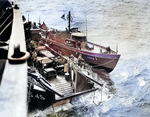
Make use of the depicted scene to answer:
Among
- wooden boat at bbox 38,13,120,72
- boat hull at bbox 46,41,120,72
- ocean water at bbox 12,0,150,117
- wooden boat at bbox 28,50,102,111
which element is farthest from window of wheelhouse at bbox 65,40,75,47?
wooden boat at bbox 28,50,102,111

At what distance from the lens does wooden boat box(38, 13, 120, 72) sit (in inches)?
701

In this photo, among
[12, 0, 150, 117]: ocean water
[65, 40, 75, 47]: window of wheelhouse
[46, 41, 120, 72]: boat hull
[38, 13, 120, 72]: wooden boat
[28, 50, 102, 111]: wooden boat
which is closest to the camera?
[28, 50, 102, 111]: wooden boat

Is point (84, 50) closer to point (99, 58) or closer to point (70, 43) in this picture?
point (70, 43)

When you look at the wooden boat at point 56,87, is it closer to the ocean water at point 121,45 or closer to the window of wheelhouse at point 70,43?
the ocean water at point 121,45

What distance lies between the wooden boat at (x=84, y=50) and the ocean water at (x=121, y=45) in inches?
82.3

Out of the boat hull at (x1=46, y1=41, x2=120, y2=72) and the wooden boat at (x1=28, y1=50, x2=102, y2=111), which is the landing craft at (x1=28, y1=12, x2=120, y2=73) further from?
the wooden boat at (x1=28, y1=50, x2=102, y2=111)

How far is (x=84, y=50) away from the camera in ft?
61.7

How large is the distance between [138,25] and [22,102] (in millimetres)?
31775

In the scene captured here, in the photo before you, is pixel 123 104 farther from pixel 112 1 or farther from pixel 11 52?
pixel 112 1

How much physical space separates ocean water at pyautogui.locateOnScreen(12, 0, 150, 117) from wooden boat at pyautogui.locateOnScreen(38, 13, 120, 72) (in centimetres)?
209

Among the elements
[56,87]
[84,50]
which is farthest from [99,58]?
[56,87]

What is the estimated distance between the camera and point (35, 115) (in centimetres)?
1122

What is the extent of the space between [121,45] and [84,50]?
13.3 meters

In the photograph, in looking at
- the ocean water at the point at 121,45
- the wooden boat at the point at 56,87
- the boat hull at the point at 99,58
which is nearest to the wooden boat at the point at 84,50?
the boat hull at the point at 99,58
